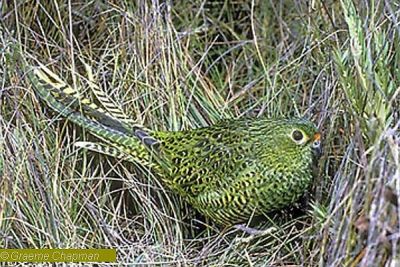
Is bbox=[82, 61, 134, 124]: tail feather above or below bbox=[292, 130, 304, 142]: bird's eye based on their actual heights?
above

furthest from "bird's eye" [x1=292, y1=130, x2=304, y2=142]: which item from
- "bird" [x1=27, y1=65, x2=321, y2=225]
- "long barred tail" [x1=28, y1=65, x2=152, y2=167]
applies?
"long barred tail" [x1=28, y1=65, x2=152, y2=167]

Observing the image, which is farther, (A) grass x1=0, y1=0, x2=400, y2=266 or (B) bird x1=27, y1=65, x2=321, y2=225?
(B) bird x1=27, y1=65, x2=321, y2=225

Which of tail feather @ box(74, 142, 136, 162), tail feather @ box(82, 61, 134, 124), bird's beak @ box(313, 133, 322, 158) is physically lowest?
tail feather @ box(74, 142, 136, 162)

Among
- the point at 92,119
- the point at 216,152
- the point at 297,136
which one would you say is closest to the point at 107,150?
the point at 92,119

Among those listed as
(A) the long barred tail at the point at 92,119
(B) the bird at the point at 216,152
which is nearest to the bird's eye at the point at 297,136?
(B) the bird at the point at 216,152

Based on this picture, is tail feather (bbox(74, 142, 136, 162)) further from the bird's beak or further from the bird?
the bird's beak

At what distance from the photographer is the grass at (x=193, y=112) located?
6.14ft

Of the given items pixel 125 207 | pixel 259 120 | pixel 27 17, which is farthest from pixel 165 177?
pixel 27 17

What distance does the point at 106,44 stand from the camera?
2609 mm

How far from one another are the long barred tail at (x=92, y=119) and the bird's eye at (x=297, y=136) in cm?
44

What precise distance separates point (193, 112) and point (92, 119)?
35 cm

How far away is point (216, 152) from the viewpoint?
225cm

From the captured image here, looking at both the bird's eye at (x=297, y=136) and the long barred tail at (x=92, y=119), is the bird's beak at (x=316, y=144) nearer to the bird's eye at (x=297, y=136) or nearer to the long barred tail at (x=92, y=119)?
the bird's eye at (x=297, y=136)

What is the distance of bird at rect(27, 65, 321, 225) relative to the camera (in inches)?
84.2
